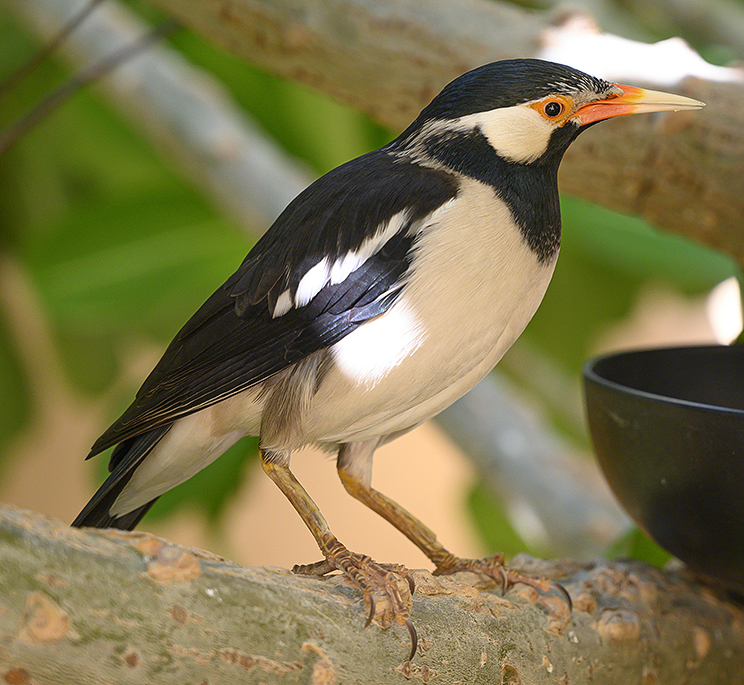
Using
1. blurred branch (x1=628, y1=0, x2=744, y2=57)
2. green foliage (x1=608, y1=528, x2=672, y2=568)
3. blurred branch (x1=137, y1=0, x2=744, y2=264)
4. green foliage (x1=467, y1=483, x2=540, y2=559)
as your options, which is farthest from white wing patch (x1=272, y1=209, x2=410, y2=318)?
green foliage (x1=467, y1=483, x2=540, y2=559)

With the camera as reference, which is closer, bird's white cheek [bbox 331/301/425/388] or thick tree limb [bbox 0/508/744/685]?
thick tree limb [bbox 0/508/744/685]

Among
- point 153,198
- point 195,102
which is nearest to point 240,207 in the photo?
point 195,102

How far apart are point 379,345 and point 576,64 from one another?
51 cm

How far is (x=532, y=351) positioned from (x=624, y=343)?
2.93ft

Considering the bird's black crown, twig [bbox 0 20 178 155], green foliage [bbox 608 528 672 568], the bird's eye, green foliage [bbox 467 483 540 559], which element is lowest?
Answer: green foliage [bbox 608 528 672 568]

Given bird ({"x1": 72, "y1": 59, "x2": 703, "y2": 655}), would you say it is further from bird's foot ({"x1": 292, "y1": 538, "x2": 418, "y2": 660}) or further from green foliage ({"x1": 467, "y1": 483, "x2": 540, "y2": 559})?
green foliage ({"x1": 467, "y1": 483, "x2": 540, "y2": 559})

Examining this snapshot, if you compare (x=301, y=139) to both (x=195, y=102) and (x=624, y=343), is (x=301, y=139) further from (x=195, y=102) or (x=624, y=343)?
(x=624, y=343)

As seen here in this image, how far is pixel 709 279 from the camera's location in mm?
1744

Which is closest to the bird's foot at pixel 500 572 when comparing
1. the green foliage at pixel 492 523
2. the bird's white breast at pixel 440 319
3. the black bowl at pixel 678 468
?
the black bowl at pixel 678 468

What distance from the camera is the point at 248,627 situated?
1.58 feet

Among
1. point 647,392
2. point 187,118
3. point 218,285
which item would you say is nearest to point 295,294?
point 647,392

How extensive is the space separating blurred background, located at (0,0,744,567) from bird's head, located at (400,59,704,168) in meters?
0.70

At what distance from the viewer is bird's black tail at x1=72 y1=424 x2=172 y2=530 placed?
686 millimetres

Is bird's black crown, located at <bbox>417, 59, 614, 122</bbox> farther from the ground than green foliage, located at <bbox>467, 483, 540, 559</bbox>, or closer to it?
farther from the ground
